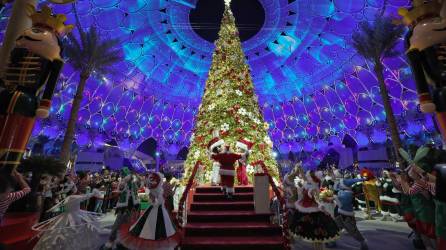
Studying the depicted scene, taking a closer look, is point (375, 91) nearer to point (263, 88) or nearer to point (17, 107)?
point (263, 88)

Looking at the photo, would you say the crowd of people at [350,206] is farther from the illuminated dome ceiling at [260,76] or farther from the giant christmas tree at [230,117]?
the illuminated dome ceiling at [260,76]

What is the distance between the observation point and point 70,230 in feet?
11.9

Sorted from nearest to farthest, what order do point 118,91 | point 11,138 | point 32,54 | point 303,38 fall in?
point 11,138, point 32,54, point 303,38, point 118,91

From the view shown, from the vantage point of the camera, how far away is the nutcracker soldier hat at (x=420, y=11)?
313cm

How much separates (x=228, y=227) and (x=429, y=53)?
16.0 feet

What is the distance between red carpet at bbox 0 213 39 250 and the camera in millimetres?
3018

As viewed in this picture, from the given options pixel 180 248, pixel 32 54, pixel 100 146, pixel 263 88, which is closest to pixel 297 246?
pixel 180 248

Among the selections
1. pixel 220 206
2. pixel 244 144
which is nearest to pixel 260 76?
pixel 244 144

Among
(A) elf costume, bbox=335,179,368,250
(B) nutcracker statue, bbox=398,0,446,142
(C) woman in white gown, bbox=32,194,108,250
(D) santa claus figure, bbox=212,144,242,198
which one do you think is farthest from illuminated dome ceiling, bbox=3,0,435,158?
(C) woman in white gown, bbox=32,194,108,250

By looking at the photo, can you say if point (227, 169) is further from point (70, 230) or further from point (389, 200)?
point (389, 200)

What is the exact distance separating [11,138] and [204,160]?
282 inches

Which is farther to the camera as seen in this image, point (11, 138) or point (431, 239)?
point (431, 239)

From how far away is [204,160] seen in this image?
9.62m

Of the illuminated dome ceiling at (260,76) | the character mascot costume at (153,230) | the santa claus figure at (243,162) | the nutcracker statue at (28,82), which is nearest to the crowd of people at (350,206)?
the santa claus figure at (243,162)
